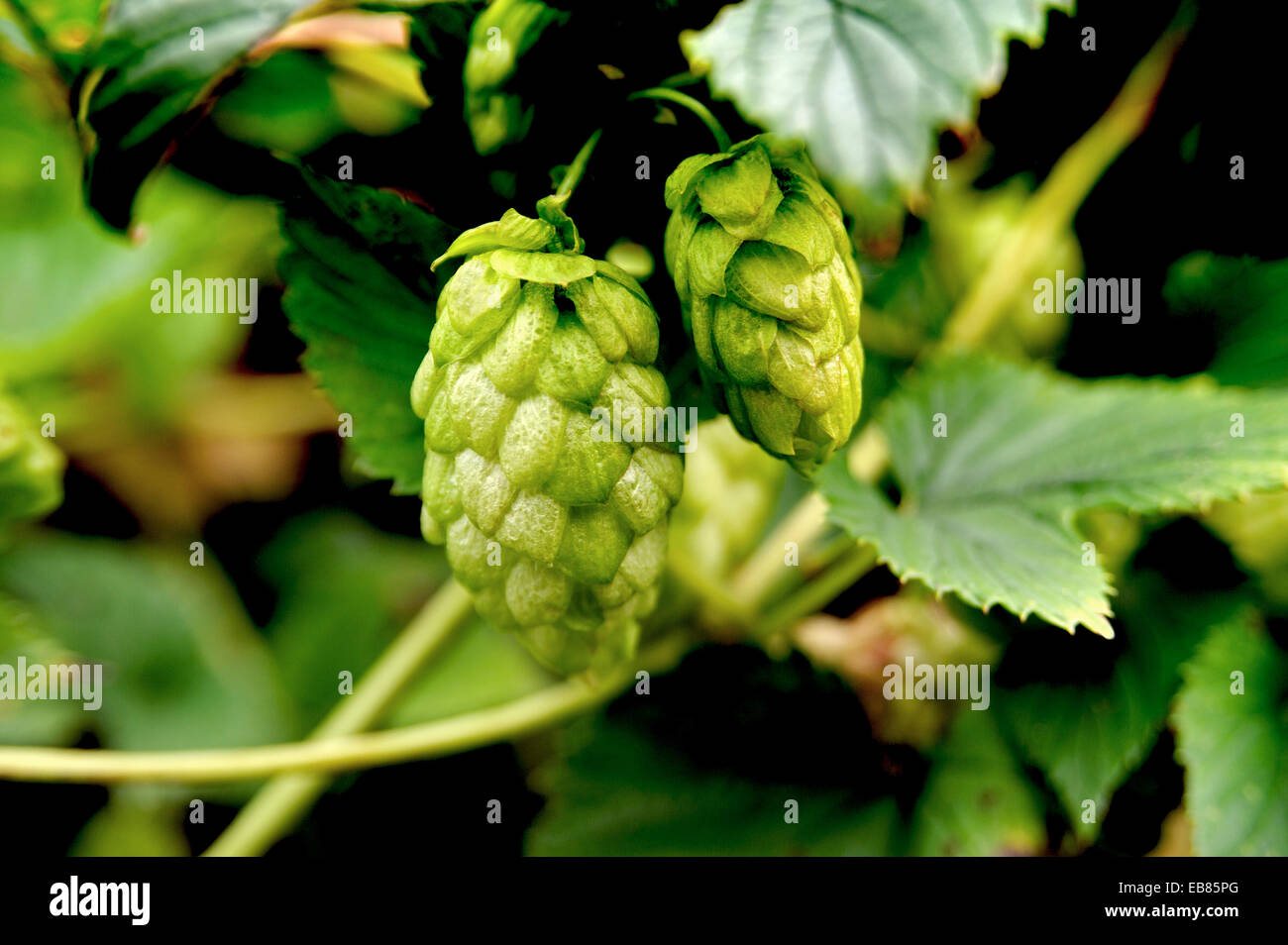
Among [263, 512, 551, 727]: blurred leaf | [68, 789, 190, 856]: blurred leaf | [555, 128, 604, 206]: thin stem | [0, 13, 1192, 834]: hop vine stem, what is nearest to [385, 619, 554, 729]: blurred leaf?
[263, 512, 551, 727]: blurred leaf

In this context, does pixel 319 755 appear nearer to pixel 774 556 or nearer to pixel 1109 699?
pixel 774 556

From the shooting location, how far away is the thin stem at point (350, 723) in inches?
35.6

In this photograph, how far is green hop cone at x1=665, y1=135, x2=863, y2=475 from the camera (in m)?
0.47

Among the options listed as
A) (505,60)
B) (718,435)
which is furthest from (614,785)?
(505,60)

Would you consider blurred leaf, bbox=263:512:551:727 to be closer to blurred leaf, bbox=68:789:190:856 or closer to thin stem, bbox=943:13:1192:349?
blurred leaf, bbox=68:789:190:856

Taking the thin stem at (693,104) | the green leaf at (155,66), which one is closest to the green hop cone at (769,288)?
the thin stem at (693,104)

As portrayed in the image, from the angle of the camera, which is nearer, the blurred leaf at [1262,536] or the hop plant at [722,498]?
the blurred leaf at [1262,536]

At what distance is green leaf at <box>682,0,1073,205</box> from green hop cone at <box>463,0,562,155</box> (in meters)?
0.15

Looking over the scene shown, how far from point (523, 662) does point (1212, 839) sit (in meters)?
0.71

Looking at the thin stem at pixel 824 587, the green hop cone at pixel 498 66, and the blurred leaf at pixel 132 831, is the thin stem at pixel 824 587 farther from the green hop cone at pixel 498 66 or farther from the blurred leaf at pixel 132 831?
A: the blurred leaf at pixel 132 831

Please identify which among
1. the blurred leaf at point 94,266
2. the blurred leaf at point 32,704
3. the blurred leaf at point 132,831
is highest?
the blurred leaf at point 94,266

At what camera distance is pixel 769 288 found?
1.54 ft

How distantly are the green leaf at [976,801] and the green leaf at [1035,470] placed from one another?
20 centimetres
